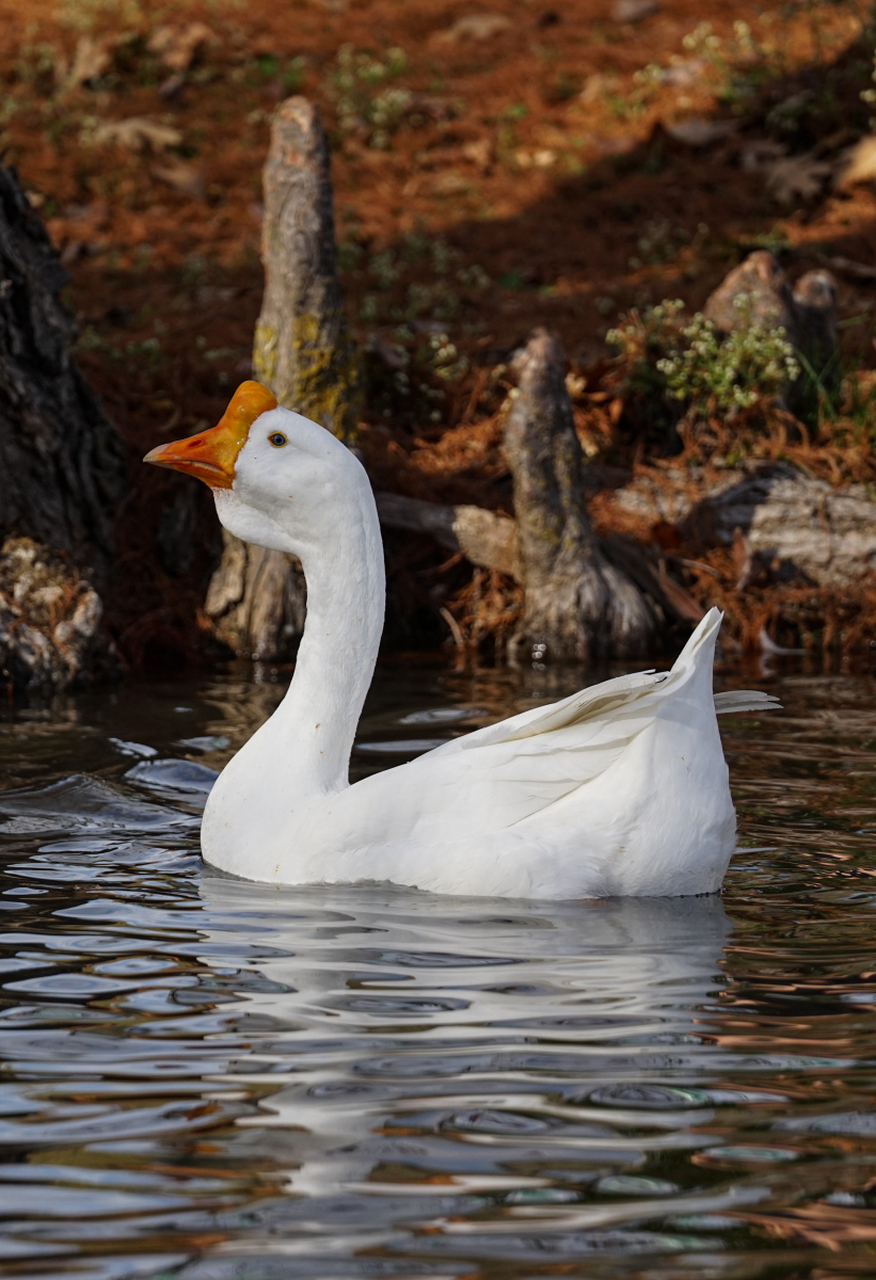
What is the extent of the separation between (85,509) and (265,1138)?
21.9 feet

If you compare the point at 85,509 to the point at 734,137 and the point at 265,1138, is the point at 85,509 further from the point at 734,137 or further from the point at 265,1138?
the point at 734,137

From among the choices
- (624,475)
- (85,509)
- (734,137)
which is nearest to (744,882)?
(85,509)

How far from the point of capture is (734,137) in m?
17.0

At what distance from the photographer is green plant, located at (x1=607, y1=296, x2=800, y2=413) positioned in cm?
1013

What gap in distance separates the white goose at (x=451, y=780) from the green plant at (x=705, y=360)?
602 cm

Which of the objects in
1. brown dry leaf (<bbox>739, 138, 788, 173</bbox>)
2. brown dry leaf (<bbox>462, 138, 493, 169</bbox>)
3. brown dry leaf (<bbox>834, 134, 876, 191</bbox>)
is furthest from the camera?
brown dry leaf (<bbox>462, 138, 493, 169</bbox>)

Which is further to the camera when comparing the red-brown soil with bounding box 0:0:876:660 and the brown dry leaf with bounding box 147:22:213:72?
the brown dry leaf with bounding box 147:22:213:72

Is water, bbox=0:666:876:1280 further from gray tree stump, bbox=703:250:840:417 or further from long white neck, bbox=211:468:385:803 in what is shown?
gray tree stump, bbox=703:250:840:417

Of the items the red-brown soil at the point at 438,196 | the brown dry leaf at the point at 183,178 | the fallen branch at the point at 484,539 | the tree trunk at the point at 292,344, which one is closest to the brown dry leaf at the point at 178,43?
the red-brown soil at the point at 438,196

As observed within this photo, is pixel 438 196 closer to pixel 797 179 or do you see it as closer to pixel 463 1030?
pixel 797 179

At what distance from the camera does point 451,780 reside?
13.9ft

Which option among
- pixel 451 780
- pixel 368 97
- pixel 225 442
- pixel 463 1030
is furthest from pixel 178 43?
pixel 463 1030

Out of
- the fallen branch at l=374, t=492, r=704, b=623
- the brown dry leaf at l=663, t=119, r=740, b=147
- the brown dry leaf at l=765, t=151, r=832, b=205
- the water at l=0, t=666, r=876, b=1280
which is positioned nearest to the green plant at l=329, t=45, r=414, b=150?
the brown dry leaf at l=663, t=119, r=740, b=147

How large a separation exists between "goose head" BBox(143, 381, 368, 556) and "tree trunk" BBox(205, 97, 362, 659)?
14.3 feet
